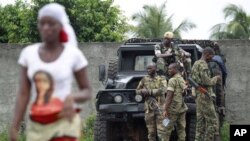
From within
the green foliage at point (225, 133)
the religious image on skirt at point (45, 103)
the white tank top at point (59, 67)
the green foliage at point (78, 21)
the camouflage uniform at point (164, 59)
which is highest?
the green foliage at point (78, 21)

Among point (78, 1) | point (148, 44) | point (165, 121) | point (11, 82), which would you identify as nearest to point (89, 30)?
point (78, 1)

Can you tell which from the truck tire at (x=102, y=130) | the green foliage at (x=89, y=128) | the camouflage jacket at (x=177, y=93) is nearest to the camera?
the camouflage jacket at (x=177, y=93)

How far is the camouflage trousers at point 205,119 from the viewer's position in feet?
33.7

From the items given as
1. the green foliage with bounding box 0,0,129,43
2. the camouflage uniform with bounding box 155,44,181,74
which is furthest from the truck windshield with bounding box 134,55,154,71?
the green foliage with bounding box 0,0,129,43

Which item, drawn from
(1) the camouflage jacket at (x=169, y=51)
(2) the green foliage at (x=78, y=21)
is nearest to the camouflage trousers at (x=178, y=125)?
(1) the camouflage jacket at (x=169, y=51)

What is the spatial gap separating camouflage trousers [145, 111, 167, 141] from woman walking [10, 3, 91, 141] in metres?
5.96

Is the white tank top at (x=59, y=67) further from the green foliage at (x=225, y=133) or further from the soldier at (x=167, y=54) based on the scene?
the green foliage at (x=225, y=133)

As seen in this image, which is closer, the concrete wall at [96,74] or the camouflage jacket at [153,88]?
the camouflage jacket at [153,88]

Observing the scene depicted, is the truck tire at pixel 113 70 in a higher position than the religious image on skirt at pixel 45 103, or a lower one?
higher

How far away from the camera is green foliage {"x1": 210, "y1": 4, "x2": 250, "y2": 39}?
3026 centimetres

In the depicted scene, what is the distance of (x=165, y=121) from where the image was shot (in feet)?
33.3

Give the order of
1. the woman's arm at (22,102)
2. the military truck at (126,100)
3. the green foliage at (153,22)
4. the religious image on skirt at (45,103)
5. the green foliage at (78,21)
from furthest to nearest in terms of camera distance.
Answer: the green foliage at (153,22)
the green foliage at (78,21)
the military truck at (126,100)
the woman's arm at (22,102)
the religious image on skirt at (45,103)

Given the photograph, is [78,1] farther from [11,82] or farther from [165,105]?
[165,105]

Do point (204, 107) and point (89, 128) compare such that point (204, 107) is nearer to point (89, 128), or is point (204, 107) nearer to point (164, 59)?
point (164, 59)
